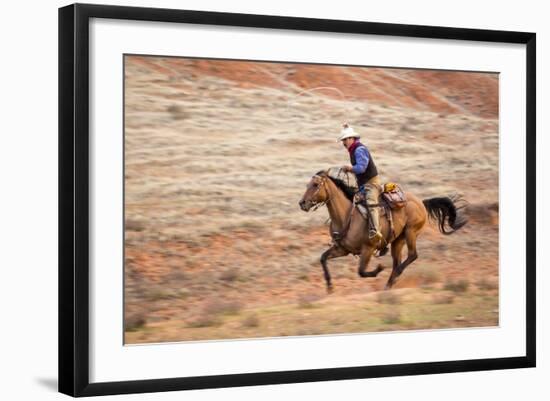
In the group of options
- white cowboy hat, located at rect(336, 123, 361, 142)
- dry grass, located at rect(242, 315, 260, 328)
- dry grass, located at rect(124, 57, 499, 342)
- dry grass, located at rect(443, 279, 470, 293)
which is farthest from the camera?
dry grass, located at rect(443, 279, 470, 293)

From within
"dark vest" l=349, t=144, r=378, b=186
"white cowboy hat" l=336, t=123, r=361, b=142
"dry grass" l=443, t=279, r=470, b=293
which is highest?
"white cowboy hat" l=336, t=123, r=361, b=142

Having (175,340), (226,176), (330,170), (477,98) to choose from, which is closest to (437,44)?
(477,98)

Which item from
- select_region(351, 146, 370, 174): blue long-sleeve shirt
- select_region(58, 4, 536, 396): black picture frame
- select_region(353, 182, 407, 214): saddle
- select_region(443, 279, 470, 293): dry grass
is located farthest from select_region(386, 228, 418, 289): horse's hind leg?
select_region(58, 4, 536, 396): black picture frame

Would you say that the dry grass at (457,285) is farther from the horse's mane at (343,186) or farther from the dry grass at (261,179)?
the horse's mane at (343,186)

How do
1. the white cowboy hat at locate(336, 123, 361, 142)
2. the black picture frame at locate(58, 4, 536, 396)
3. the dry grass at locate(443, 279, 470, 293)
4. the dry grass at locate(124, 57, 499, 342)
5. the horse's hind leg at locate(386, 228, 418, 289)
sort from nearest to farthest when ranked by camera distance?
the black picture frame at locate(58, 4, 536, 396) → the dry grass at locate(124, 57, 499, 342) → the white cowboy hat at locate(336, 123, 361, 142) → the horse's hind leg at locate(386, 228, 418, 289) → the dry grass at locate(443, 279, 470, 293)

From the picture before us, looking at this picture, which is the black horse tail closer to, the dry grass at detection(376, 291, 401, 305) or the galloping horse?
the galloping horse

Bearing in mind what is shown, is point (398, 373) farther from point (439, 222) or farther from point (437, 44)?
point (437, 44)
